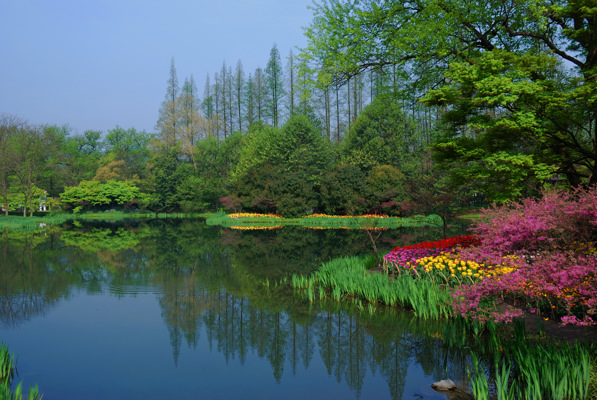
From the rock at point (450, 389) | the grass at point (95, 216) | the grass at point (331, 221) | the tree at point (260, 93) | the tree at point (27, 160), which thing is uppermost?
the tree at point (260, 93)

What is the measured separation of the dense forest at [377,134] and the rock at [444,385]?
5255mm

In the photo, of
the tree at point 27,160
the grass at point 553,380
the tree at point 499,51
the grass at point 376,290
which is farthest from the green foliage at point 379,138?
the grass at point 553,380

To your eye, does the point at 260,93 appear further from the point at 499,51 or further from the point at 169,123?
the point at 499,51

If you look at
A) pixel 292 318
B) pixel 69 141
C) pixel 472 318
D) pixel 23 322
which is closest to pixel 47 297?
pixel 23 322

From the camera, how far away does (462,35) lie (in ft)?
43.4

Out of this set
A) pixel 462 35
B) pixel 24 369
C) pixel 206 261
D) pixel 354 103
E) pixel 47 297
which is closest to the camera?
pixel 24 369

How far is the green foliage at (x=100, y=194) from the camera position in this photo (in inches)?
1905

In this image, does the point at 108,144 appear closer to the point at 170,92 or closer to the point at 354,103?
the point at 170,92

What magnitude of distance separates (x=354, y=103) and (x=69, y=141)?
4219cm

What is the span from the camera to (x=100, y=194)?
49125 mm

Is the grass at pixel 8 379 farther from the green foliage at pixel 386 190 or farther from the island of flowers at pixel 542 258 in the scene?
the green foliage at pixel 386 190

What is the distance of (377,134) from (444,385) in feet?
129

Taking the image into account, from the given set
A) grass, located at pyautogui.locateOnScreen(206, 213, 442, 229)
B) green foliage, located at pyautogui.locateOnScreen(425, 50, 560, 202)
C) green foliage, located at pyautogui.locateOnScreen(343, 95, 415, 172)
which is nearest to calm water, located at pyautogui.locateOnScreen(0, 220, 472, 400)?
green foliage, located at pyautogui.locateOnScreen(425, 50, 560, 202)

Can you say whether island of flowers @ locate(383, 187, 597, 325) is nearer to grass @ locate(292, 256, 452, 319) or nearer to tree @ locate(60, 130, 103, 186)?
grass @ locate(292, 256, 452, 319)
